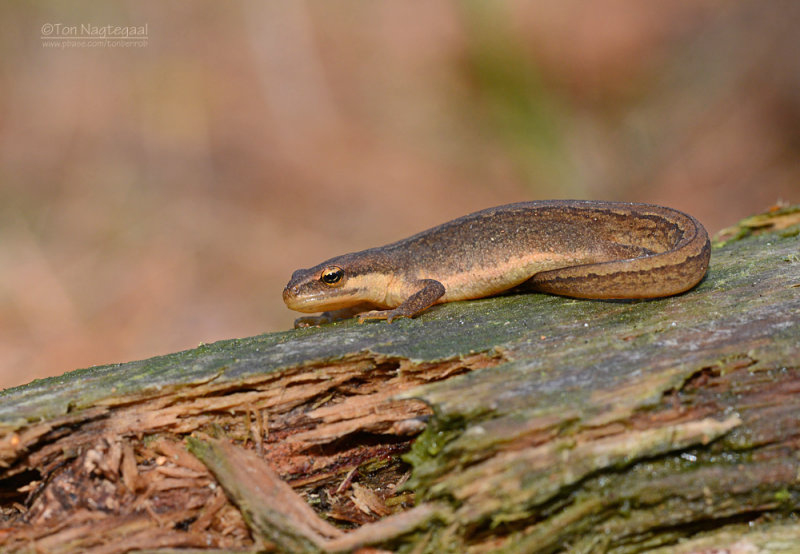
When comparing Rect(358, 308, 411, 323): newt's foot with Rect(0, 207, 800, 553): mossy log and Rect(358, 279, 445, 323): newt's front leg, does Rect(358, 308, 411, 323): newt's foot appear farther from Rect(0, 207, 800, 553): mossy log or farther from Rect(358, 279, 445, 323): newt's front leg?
Rect(0, 207, 800, 553): mossy log

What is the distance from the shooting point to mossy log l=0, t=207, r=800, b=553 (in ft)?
8.02

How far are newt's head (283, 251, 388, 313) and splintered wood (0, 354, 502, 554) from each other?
1471 millimetres

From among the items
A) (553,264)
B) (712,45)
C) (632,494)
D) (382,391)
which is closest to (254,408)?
(382,391)

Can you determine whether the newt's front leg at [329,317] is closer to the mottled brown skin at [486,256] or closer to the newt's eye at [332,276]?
Answer: the mottled brown skin at [486,256]

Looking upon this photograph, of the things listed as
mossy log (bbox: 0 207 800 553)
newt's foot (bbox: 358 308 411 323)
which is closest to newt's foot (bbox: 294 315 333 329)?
newt's foot (bbox: 358 308 411 323)

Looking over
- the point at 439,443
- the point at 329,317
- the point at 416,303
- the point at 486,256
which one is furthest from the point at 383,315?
the point at 439,443

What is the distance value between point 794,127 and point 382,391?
11.4 m

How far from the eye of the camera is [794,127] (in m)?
11.2

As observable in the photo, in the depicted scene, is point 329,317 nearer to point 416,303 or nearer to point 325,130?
point 416,303

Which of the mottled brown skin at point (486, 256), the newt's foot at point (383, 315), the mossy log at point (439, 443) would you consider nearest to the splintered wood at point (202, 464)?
the mossy log at point (439, 443)

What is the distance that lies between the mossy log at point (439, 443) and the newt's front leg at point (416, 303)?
2.34ft

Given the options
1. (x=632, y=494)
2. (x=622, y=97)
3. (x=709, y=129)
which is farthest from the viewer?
(x=622, y=97)

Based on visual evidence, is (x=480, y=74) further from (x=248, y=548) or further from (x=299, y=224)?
(x=248, y=548)

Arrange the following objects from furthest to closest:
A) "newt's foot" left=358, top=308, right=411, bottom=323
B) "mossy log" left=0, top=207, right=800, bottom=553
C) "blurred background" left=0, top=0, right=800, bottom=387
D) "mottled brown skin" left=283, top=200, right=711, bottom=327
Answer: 1. "blurred background" left=0, top=0, right=800, bottom=387
2. "mottled brown skin" left=283, top=200, right=711, bottom=327
3. "newt's foot" left=358, top=308, right=411, bottom=323
4. "mossy log" left=0, top=207, right=800, bottom=553
